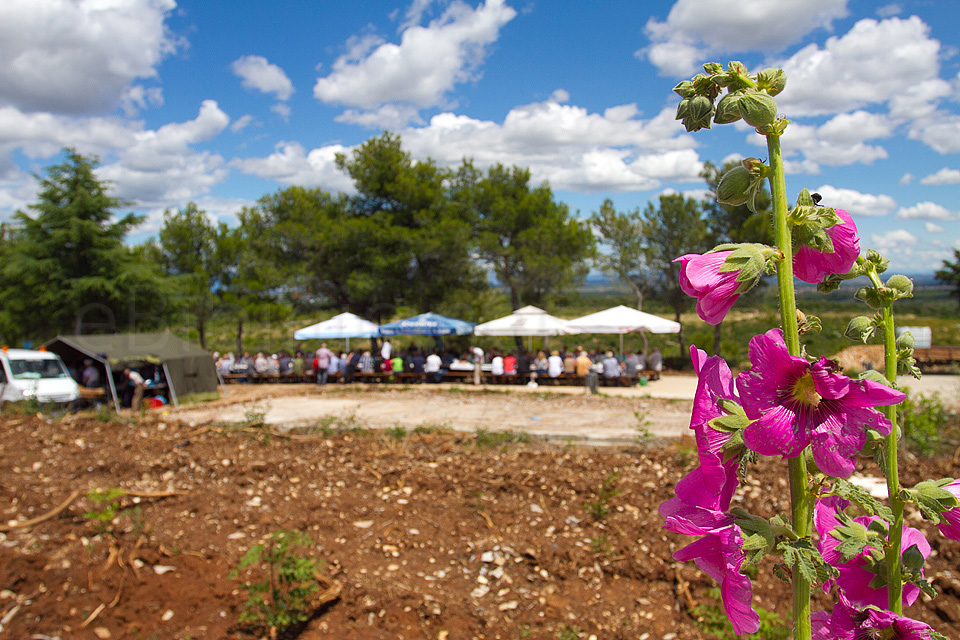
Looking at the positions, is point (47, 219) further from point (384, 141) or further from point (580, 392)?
point (580, 392)

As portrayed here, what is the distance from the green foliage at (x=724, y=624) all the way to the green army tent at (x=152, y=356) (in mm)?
13326

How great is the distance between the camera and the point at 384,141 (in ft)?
82.6

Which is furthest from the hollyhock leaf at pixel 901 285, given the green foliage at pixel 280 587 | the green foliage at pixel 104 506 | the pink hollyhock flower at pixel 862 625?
the green foliage at pixel 104 506

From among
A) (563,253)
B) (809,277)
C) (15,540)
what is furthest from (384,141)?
(809,277)

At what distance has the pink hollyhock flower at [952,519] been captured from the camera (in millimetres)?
1068

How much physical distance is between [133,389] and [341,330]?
703 centimetres

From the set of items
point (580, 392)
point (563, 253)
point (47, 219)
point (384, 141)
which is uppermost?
point (384, 141)

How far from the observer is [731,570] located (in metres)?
0.97

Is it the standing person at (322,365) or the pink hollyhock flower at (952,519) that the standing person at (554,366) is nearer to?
the standing person at (322,365)

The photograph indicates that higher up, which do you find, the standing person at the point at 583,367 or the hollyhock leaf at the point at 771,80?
the hollyhock leaf at the point at 771,80

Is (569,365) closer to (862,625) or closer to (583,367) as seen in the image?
(583,367)

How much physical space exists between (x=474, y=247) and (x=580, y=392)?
9989mm

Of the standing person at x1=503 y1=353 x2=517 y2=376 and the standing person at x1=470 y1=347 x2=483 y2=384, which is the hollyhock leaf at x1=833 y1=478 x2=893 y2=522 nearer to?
the standing person at x1=503 y1=353 x2=517 y2=376

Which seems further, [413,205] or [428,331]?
[413,205]
